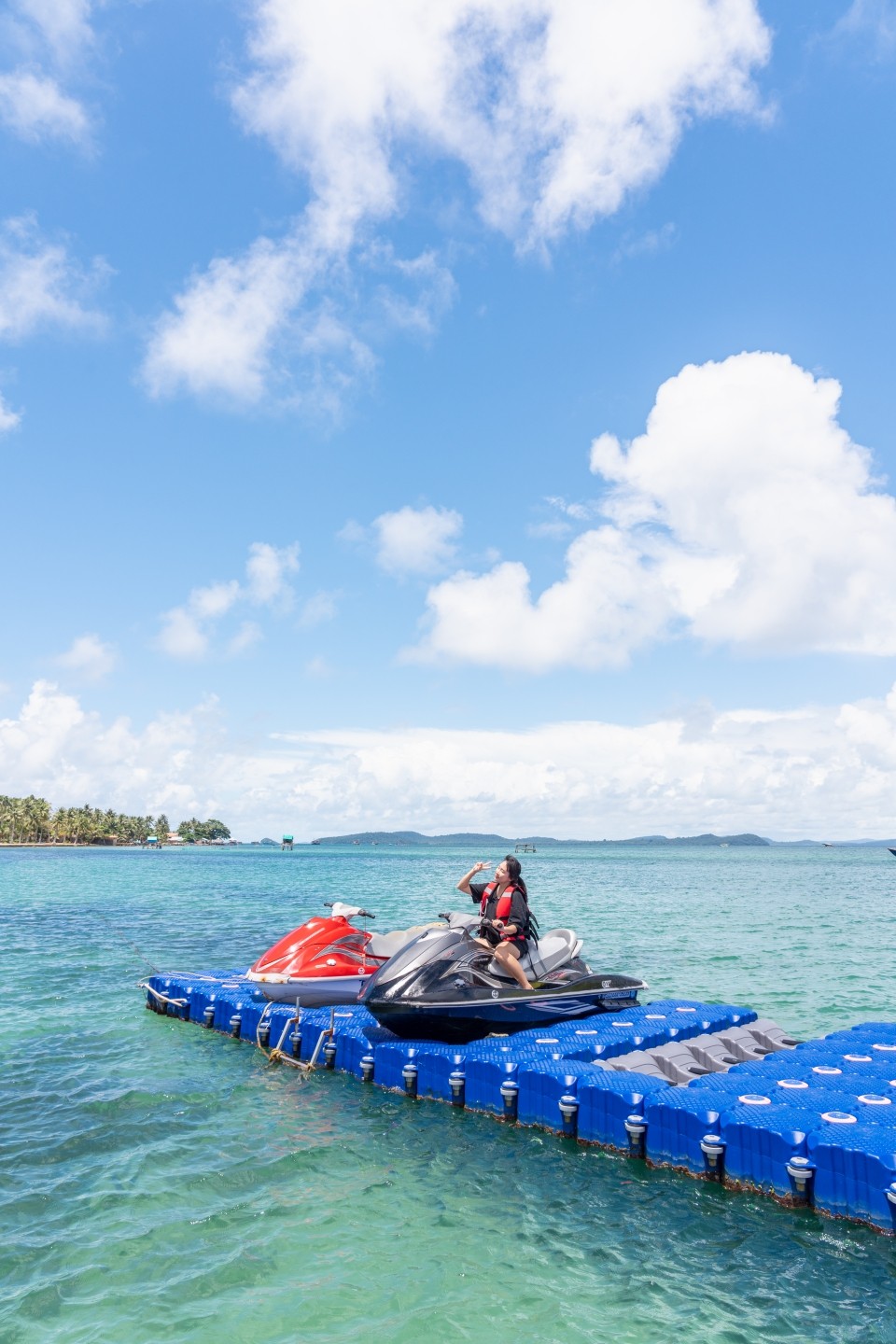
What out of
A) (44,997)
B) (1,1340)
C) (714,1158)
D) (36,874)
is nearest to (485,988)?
(714,1158)

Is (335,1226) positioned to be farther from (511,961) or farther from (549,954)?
(549,954)

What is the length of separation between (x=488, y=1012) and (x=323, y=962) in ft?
14.6

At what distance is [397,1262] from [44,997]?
589 inches

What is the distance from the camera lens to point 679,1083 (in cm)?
1152

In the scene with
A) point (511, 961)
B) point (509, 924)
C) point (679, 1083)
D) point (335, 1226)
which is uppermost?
point (509, 924)

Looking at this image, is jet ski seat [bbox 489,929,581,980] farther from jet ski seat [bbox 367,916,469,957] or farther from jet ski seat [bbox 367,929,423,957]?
jet ski seat [bbox 367,929,423,957]

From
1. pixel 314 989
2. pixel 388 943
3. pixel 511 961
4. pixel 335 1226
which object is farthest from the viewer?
pixel 388 943

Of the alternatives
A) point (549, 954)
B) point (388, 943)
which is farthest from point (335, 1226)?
point (388, 943)

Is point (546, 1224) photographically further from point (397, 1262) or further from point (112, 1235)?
point (112, 1235)

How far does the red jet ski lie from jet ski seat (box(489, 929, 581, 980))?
6.80ft

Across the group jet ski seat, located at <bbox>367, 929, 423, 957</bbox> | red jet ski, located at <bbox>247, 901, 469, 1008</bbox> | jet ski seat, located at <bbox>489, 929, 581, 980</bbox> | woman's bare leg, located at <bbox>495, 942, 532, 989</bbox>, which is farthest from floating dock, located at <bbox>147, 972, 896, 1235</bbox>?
jet ski seat, located at <bbox>367, 929, 423, 957</bbox>

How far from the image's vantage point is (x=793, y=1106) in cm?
941

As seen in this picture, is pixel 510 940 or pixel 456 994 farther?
pixel 510 940

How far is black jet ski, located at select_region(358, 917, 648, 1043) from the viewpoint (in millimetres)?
12906
